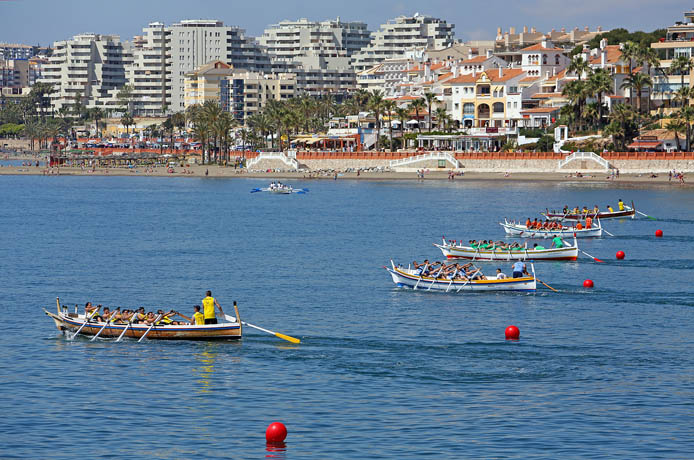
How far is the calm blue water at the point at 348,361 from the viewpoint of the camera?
33906 mm

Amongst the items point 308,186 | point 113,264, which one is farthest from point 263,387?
point 308,186

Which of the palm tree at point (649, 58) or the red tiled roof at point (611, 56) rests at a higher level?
the red tiled roof at point (611, 56)

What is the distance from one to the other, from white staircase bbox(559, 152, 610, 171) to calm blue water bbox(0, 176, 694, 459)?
2482 inches

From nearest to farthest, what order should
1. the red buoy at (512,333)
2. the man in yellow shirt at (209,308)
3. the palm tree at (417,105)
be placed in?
the man in yellow shirt at (209,308), the red buoy at (512,333), the palm tree at (417,105)

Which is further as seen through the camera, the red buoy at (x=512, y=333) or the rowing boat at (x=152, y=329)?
the red buoy at (x=512, y=333)

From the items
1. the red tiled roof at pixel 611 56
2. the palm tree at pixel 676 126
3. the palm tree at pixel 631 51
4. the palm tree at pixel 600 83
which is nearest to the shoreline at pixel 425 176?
the palm tree at pixel 676 126

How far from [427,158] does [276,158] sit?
1078 inches

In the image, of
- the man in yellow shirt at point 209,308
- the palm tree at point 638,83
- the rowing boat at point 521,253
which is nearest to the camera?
the man in yellow shirt at point 209,308

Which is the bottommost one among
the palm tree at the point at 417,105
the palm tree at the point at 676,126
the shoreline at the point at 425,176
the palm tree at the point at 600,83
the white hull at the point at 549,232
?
the white hull at the point at 549,232

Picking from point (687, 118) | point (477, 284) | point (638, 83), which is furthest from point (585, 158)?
point (477, 284)

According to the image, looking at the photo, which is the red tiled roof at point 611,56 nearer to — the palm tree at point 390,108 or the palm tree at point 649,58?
the palm tree at point 649,58

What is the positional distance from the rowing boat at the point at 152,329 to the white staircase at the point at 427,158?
11966cm

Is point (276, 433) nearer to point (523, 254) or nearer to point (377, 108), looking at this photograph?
point (523, 254)

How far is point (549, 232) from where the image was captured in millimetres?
87500
